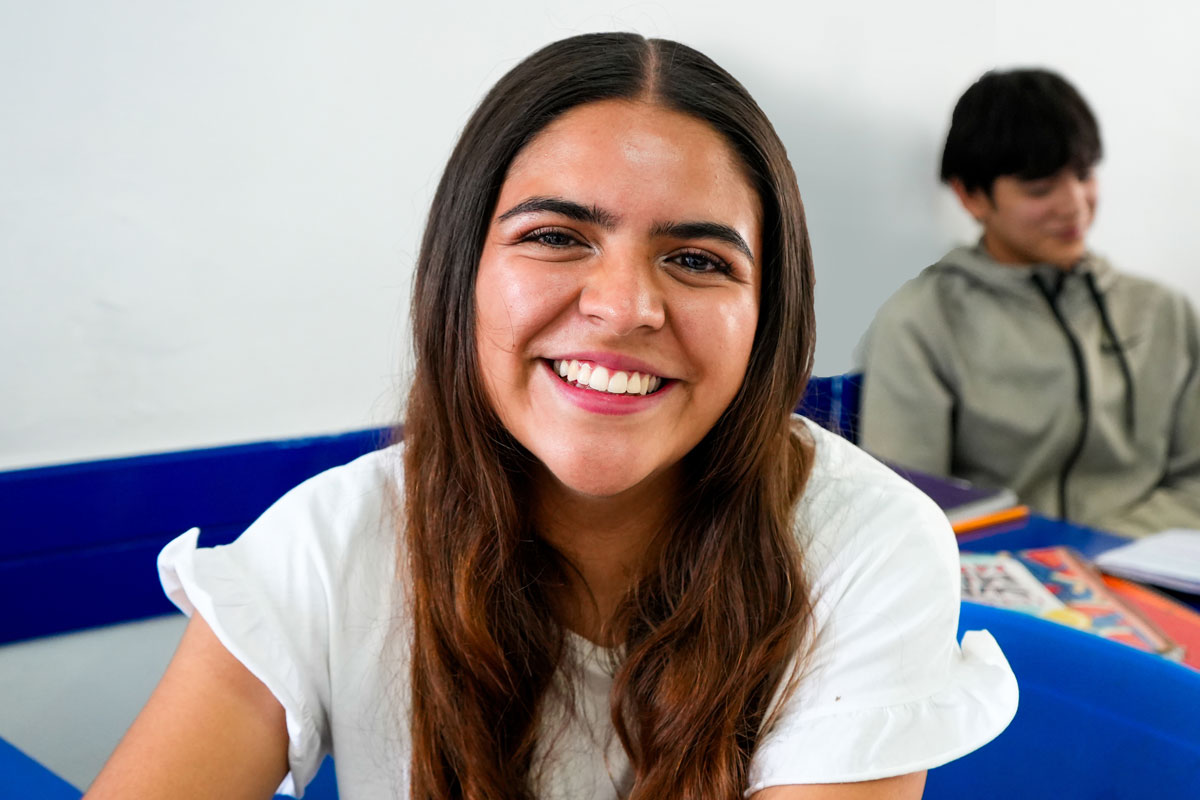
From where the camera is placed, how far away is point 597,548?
3.59 ft

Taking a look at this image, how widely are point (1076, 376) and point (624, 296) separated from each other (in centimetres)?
181

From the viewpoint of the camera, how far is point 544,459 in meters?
A: 0.95

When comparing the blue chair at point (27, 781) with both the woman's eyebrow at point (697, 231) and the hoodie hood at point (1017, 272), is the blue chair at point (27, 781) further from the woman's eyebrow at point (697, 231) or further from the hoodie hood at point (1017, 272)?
the hoodie hood at point (1017, 272)

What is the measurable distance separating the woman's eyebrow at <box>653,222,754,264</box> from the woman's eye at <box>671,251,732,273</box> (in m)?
0.02

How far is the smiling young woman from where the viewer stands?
2.99 ft

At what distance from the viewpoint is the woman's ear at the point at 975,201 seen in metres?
2.46

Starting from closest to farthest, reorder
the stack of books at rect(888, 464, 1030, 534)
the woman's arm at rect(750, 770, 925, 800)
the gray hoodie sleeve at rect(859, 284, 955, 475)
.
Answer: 1. the woman's arm at rect(750, 770, 925, 800)
2. the stack of books at rect(888, 464, 1030, 534)
3. the gray hoodie sleeve at rect(859, 284, 955, 475)

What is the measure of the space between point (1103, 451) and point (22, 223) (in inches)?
83.4

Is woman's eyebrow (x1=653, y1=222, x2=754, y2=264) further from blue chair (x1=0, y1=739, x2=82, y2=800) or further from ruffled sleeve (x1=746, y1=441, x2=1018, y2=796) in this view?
blue chair (x1=0, y1=739, x2=82, y2=800)

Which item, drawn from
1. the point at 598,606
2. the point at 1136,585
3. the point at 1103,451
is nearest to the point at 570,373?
the point at 598,606

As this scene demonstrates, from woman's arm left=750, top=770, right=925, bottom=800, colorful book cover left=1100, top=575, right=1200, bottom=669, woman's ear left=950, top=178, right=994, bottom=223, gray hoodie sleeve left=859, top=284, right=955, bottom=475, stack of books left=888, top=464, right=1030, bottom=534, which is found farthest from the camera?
woman's ear left=950, top=178, right=994, bottom=223

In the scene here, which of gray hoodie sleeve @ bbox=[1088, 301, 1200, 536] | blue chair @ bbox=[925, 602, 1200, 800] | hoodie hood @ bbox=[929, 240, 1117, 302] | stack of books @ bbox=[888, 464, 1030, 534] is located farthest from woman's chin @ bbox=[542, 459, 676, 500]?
gray hoodie sleeve @ bbox=[1088, 301, 1200, 536]

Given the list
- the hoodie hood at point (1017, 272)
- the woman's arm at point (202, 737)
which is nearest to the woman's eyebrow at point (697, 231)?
the woman's arm at point (202, 737)

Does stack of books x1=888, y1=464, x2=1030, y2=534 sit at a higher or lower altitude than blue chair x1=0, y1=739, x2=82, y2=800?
lower
